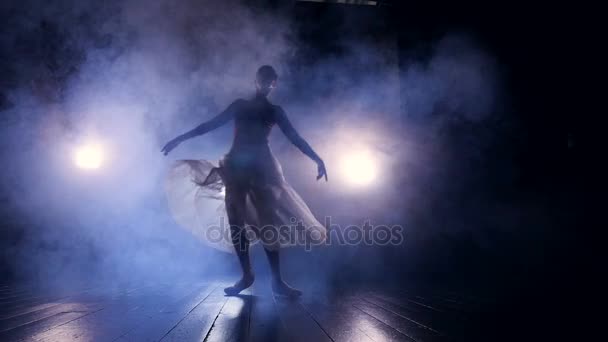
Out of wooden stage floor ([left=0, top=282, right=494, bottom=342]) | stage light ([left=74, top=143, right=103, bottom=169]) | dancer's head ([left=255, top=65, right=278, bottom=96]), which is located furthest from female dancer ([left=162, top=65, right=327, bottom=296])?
stage light ([left=74, top=143, right=103, bottom=169])

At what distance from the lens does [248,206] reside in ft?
7.41

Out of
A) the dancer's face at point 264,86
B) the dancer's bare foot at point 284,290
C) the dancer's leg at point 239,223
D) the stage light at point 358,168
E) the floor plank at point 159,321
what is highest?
the dancer's face at point 264,86

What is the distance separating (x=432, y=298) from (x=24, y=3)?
5.26m

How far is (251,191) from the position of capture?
7.29 ft

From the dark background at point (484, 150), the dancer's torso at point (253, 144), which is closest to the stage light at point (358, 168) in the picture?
the dark background at point (484, 150)

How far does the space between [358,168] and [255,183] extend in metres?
2.02

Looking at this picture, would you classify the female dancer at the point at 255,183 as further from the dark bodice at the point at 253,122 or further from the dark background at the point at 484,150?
the dark background at the point at 484,150

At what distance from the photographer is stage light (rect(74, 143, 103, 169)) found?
3.71m

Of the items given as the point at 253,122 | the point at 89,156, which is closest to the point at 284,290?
the point at 253,122

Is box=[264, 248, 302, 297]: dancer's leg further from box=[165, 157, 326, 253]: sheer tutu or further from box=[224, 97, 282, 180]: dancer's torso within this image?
box=[224, 97, 282, 180]: dancer's torso

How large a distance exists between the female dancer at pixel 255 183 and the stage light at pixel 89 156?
2041mm

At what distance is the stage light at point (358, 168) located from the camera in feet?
12.8

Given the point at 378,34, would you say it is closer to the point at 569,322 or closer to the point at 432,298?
the point at 432,298

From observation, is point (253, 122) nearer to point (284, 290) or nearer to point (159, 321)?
point (284, 290)
